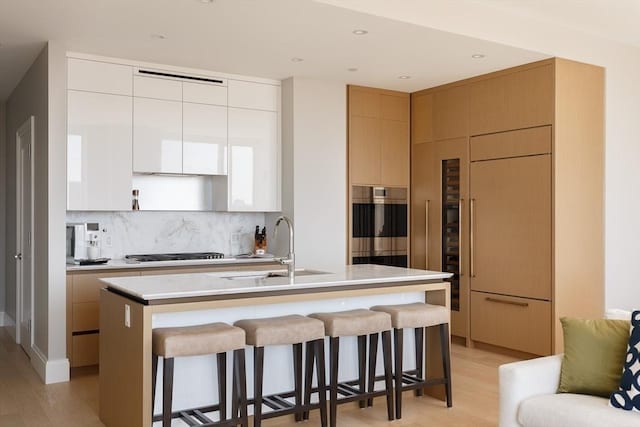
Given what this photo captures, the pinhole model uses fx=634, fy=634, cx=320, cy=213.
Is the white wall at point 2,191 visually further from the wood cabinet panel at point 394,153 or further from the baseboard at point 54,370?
the wood cabinet panel at point 394,153

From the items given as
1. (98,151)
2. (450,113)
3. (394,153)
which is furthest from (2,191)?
(450,113)

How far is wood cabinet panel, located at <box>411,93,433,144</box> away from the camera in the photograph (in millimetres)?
6480

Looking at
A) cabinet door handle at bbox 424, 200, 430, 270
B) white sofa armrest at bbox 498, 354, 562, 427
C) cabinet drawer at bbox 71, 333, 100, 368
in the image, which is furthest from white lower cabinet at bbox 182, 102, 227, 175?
white sofa armrest at bbox 498, 354, 562, 427

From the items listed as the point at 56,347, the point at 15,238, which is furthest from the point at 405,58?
the point at 15,238

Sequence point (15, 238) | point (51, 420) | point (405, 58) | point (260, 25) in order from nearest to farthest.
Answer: point (51, 420) < point (260, 25) < point (405, 58) < point (15, 238)

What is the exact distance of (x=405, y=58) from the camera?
209 inches

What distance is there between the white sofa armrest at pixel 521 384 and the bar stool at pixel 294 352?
1.07 m

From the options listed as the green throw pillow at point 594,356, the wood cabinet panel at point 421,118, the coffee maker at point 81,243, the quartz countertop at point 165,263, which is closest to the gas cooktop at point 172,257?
the quartz countertop at point 165,263

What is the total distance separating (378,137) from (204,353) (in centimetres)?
384

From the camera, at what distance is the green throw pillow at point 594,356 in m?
2.84

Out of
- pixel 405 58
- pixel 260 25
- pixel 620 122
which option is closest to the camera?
pixel 260 25

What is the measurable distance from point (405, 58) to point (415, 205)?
1.86 m

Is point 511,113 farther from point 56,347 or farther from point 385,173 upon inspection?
point 56,347

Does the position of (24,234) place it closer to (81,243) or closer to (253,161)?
(81,243)
